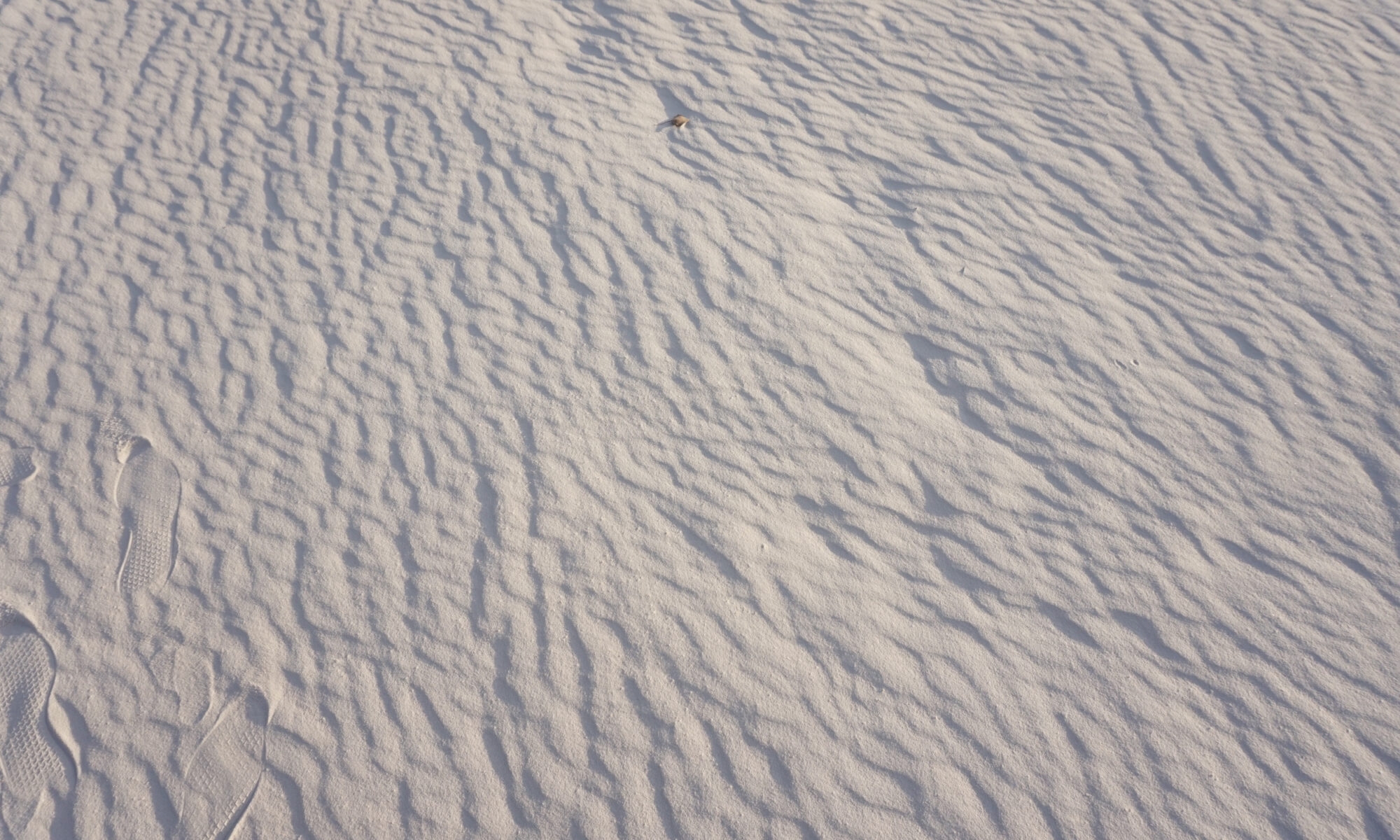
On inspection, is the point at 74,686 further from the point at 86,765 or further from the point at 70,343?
the point at 70,343

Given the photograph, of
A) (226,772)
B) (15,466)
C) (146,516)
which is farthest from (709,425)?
(15,466)

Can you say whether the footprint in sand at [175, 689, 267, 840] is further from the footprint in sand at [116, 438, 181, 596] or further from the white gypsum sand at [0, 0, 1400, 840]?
the footprint in sand at [116, 438, 181, 596]

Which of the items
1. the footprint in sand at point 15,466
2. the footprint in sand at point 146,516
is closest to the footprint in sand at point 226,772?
the footprint in sand at point 146,516

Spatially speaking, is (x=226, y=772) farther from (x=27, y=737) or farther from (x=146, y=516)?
(x=146, y=516)

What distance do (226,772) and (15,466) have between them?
7.98 feet

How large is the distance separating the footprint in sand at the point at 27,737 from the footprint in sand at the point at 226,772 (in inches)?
22.6

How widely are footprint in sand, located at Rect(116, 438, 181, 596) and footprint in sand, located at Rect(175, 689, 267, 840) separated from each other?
944 mm

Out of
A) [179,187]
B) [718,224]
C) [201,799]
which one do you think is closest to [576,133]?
[718,224]

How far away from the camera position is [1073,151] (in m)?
5.85

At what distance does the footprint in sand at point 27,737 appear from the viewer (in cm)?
343

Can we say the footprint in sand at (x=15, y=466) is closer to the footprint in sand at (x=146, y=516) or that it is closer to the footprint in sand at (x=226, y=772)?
the footprint in sand at (x=146, y=516)

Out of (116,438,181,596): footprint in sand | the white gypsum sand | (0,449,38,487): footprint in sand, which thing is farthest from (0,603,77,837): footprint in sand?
(0,449,38,487): footprint in sand

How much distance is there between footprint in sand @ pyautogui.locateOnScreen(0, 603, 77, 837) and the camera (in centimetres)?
343

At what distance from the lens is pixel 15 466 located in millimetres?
4473
